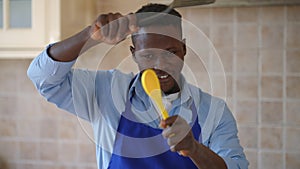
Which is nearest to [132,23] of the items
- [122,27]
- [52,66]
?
[122,27]

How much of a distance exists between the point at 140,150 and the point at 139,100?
0.31 ft

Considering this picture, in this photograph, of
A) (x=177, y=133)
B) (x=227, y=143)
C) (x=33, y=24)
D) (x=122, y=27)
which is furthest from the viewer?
(x=33, y=24)

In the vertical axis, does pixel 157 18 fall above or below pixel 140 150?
above

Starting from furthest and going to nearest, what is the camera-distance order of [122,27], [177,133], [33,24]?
[33,24], [122,27], [177,133]

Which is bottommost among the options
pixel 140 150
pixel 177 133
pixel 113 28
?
pixel 140 150

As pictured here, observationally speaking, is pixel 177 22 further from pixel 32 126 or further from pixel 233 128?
pixel 32 126

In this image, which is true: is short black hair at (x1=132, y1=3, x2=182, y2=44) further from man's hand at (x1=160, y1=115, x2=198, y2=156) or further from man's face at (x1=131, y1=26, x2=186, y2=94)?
man's hand at (x1=160, y1=115, x2=198, y2=156)

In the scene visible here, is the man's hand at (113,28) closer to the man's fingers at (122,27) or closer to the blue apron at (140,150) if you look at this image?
the man's fingers at (122,27)

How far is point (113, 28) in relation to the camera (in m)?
0.67

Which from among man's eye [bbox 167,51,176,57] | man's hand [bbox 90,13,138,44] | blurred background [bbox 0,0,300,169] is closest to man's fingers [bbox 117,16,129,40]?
man's hand [bbox 90,13,138,44]

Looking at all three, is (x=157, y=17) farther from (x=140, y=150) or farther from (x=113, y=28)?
(x=140, y=150)

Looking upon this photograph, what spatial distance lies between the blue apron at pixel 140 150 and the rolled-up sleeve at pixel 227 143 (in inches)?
1.2

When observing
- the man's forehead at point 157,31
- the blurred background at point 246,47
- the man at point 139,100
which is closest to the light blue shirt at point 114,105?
the man at point 139,100

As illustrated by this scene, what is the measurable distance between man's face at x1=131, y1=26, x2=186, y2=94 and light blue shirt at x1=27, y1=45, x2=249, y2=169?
0.23ft
